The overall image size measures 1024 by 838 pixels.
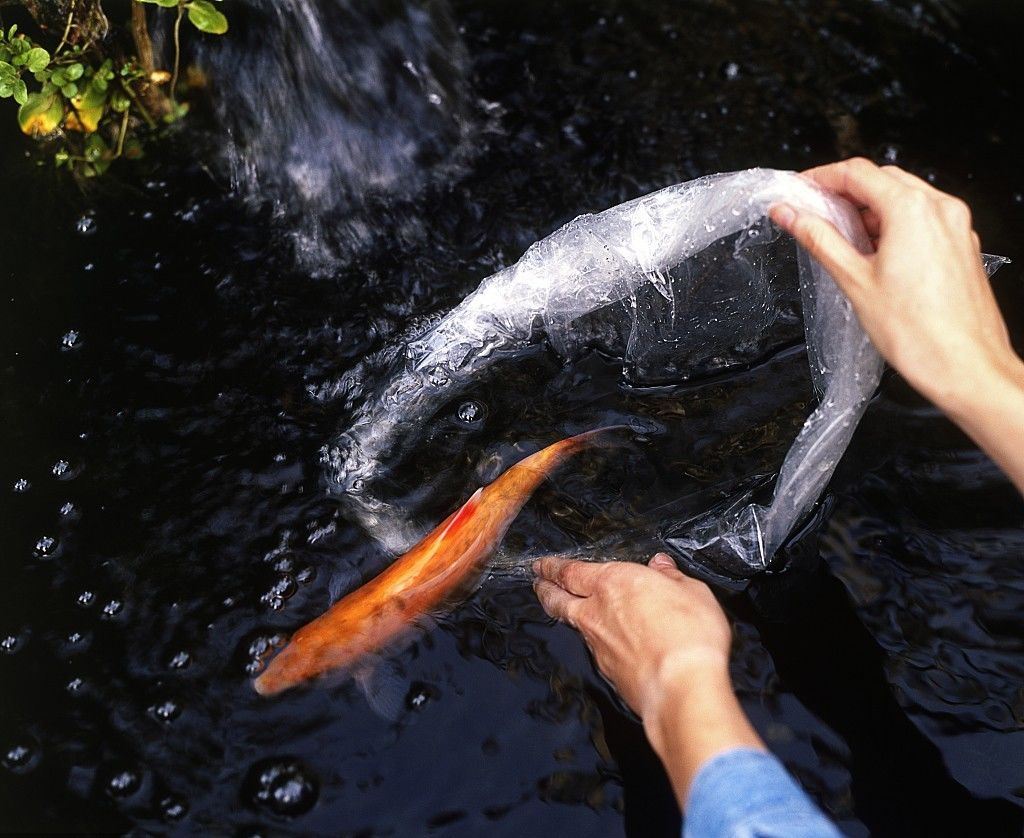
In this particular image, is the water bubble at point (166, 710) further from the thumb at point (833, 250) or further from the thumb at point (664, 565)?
the thumb at point (833, 250)

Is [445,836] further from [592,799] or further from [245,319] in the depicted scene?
[245,319]

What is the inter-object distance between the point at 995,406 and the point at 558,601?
3.27ft

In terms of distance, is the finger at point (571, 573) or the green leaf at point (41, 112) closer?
the finger at point (571, 573)

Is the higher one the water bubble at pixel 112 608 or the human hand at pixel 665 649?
the water bubble at pixel 112 608

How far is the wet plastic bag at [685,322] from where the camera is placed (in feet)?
6.41

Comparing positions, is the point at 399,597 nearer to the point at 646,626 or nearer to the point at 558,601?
the point at 558,601

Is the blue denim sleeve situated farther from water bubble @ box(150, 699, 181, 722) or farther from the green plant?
the green plant

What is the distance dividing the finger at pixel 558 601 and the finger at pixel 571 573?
1 centimetres

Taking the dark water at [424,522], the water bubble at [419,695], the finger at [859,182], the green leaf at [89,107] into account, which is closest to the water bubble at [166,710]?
the dark water at [424,522]

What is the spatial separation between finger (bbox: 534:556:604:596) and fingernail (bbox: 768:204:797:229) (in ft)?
2.65

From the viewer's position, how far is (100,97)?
3.14 m

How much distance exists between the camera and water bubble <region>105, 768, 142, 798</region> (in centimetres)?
195

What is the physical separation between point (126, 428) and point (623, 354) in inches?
56.8

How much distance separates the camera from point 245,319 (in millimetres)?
2828
